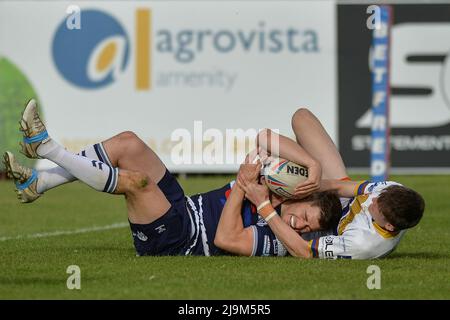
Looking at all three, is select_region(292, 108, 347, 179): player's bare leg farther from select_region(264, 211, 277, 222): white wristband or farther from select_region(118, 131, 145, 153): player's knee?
select_region(118, 131, 145, 153): player's knee

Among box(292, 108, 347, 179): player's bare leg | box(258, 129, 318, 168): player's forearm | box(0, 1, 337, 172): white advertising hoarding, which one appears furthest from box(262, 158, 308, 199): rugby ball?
box(0, 1, 337, 172): white advertising hoarding

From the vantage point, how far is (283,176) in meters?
8.34

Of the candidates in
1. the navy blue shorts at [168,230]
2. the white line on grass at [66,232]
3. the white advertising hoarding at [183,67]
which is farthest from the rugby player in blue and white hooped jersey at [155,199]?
the white advertising hoarding at [183,67]

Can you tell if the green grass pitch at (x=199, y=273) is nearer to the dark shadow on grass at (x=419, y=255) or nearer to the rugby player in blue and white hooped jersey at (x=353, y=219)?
the dark shadow on grass at (x=419, y=255)

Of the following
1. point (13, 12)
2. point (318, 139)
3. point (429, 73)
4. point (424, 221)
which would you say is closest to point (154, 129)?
point (13, 12)

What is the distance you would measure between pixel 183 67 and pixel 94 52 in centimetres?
183

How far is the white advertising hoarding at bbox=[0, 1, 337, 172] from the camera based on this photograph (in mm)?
21484

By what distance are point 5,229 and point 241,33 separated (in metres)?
10.4

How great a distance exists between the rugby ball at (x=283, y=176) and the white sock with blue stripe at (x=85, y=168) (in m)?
1.20

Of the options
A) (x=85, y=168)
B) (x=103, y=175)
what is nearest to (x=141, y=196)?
(x=103, y=175)

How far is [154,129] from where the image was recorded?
70.1 feet

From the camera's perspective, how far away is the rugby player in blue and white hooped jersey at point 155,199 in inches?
325

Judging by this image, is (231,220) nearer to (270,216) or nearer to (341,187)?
(270,216)
